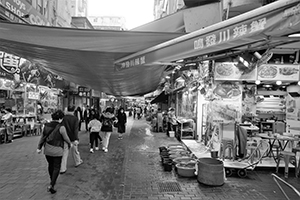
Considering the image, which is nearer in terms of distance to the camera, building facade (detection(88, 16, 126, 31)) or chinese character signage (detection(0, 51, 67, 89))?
chinese character signage (detection(0, 51, 67, 89))

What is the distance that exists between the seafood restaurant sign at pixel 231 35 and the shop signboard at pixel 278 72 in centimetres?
573

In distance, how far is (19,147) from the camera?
32.2 ft

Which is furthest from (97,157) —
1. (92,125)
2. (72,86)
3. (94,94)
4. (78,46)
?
(94,94)

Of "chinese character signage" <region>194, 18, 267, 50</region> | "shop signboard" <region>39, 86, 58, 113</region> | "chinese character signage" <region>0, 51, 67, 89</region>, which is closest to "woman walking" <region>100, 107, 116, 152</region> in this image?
"chinese character signage" <region>0, 51, 67, 89</region>

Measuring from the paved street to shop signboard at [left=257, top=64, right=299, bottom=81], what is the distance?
135 inches

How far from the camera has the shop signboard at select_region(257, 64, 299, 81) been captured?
7895 mm

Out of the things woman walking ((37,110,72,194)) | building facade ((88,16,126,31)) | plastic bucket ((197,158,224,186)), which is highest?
building facade ((88,16,126,31))

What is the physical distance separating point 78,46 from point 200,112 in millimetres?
8134

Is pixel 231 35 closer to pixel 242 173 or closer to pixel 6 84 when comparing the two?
pixel 242 173

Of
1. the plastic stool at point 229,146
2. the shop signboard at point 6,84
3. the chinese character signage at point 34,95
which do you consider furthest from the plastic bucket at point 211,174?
the chinese character signage at point 34,95

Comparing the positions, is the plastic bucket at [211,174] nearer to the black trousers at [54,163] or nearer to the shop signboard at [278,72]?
the black trousers at [54,163]

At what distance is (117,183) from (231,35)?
459 centimetres

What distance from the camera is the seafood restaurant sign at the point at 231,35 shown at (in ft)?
7.31

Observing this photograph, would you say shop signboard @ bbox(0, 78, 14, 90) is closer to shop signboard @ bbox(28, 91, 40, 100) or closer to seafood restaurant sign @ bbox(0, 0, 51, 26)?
shop signboard @ bbox(28, 91, 40, 100)
